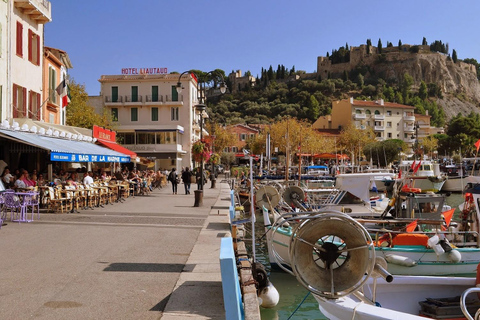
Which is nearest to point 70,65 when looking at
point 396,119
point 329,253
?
point 329,253

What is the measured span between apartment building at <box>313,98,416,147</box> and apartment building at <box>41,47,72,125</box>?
7984 cm

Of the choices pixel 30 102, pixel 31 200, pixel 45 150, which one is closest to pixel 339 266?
pixel 31 200

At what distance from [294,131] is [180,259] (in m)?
63.7

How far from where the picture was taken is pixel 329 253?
600 cm

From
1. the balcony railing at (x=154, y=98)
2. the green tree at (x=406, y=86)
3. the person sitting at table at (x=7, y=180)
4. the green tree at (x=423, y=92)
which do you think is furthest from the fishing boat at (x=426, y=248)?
the green tree at (x=423, y=92)

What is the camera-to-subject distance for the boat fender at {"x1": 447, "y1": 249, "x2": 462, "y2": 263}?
11.9 meters

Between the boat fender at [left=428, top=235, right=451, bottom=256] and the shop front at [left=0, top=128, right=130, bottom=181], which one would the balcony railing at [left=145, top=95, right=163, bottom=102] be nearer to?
the shop front at [left=0, top=128, right=130, bottom=181]

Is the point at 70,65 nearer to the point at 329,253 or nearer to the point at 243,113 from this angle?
Answer: the point at 329,253

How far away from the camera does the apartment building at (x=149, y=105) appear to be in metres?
60.0

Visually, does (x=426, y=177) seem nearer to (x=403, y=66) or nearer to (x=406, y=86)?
(x=406, y=86)

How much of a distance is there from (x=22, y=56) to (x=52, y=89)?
5.54 meters

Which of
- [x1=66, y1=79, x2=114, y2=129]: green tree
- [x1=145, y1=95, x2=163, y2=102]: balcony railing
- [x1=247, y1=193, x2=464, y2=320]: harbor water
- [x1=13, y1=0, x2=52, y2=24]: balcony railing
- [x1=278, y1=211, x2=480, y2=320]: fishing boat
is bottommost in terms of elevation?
[x1=247, y1=193, x2=464, y2=320]: harbor water

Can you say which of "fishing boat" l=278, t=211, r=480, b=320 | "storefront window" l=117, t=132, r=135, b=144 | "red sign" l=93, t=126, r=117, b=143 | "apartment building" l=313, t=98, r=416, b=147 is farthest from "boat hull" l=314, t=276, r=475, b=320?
"apartment building" l=313, t=98, r=416, b=147

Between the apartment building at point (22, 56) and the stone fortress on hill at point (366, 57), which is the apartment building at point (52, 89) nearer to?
the apartment building at point (22, 56)
